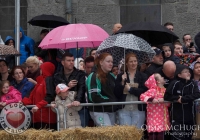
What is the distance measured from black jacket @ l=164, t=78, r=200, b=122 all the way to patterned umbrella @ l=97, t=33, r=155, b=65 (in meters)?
0.88

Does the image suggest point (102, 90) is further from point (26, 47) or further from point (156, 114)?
point (26, 47)

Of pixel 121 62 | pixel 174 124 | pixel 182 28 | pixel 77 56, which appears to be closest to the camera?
pixel 174 124

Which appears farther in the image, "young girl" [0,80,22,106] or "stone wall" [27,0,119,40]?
"stone wall" [27,0,119,40]

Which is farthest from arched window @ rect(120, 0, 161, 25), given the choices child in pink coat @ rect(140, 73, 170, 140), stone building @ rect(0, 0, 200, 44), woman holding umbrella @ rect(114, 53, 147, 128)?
child in pink coat @ rect(140, 73, 170, 140)

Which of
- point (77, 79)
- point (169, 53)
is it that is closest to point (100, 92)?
point (77, 79)

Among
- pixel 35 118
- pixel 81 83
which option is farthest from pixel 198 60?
pixel 35 118

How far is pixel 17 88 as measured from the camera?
11953 mm

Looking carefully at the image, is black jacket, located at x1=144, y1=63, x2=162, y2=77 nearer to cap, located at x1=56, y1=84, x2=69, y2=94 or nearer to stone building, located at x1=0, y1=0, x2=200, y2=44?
cap, located at x1=56, y1=84, x2=69, y2=94

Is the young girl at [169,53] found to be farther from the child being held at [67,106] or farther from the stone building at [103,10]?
the stone building at [103,10]

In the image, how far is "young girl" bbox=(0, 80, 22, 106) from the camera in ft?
37.8

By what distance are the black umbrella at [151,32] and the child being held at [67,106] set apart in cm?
191

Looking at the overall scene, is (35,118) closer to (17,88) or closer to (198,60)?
(17,88)

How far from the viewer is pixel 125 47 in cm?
1123

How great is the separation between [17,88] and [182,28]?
211 inches
